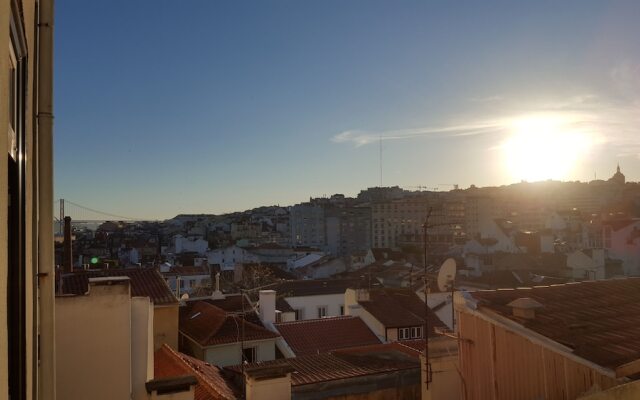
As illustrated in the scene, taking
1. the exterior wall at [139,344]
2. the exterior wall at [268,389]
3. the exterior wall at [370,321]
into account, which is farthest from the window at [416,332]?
the exterior wall at [139,344]

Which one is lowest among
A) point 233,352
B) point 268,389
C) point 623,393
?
point 233,352

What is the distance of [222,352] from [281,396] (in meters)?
9.03

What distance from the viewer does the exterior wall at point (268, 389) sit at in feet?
24.3

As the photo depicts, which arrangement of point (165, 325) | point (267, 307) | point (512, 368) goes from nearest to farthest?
point (512, 368), point (165, 325), point (267, 307)

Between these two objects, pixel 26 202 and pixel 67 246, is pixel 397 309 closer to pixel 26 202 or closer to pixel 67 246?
pixel 67 246

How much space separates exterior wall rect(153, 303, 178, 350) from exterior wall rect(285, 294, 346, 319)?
15035 millimetres

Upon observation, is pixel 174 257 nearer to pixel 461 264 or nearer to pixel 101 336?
pixel 461 264

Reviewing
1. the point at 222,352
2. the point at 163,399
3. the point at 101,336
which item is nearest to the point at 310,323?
the point at 222,352

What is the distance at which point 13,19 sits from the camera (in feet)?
5.52

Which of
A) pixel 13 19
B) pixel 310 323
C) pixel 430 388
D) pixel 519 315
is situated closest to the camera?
pixel 13 19

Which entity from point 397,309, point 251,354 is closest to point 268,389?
point 251,354

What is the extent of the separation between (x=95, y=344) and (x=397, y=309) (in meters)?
15.9

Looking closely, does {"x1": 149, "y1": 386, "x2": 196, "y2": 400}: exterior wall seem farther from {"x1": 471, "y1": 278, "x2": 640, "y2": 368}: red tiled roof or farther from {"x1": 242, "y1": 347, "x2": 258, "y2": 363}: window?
{"x1": 242, "y1": 347, "x2": 258, "y2": 363}: window

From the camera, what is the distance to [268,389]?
7.48 meters
